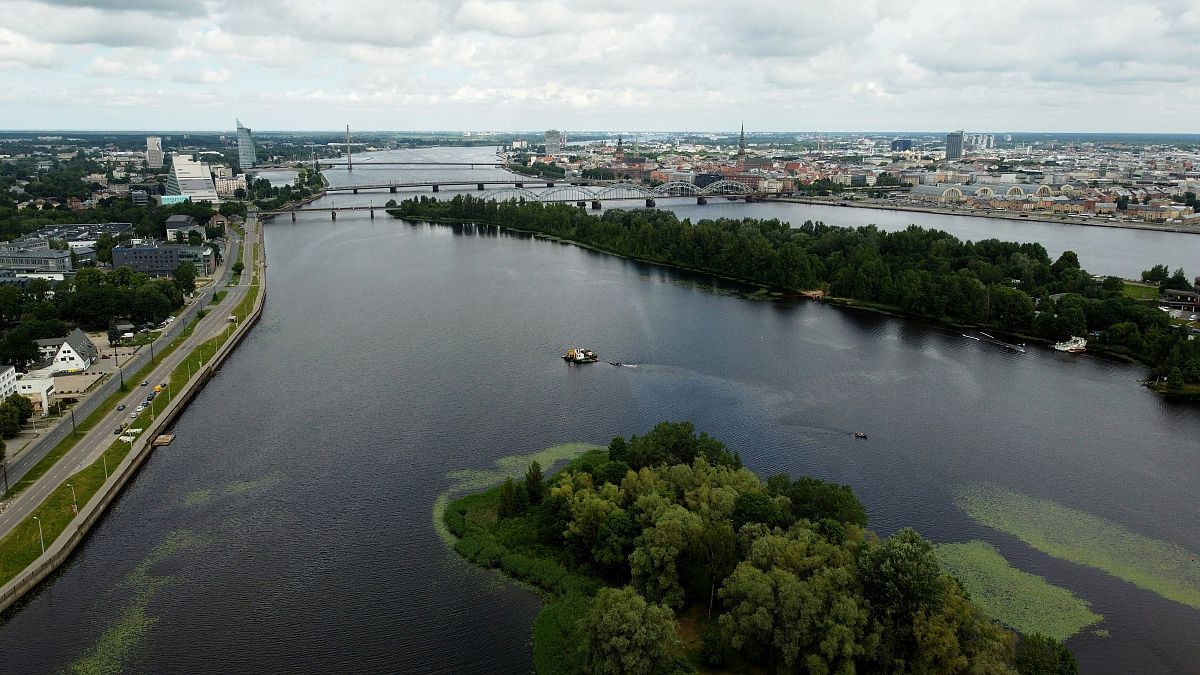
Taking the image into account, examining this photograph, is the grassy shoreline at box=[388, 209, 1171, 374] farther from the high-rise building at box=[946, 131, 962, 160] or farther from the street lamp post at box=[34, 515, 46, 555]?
the high-rise building at box=[946, 131, 962, 160]

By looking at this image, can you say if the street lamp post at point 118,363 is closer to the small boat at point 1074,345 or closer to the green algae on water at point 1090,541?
the green algae on water at point 1090,541

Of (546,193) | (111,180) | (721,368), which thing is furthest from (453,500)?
(111,180)

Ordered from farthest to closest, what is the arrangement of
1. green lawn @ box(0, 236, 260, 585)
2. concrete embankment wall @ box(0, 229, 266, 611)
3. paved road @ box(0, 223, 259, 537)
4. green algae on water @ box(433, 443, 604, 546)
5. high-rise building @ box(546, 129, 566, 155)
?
high-rise building @ box(546, 129, 566, 155)
green algae on water @ box(433, 443, 604, 546)
paved road @ box(0, 223, 259, 537)
green lawn @ box(0, 236, 260, 585)
concrete embankment wall @ box(0, 229, 266, 611)

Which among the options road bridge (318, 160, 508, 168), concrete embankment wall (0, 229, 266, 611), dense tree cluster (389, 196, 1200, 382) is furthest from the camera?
road bridge (318, 160, 508, 168)

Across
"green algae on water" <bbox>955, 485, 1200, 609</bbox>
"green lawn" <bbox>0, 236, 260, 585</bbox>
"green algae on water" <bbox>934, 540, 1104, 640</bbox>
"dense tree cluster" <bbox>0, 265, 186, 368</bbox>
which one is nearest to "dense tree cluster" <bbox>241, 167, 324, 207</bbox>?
"dense tree cluster" <bbox>0, 265, 186, 368</bbox>

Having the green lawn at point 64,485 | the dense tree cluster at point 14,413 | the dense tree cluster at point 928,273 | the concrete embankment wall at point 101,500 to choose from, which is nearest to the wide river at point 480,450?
the concrete embankment wall at point 101,500

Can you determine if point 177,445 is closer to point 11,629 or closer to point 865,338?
point 11,629
